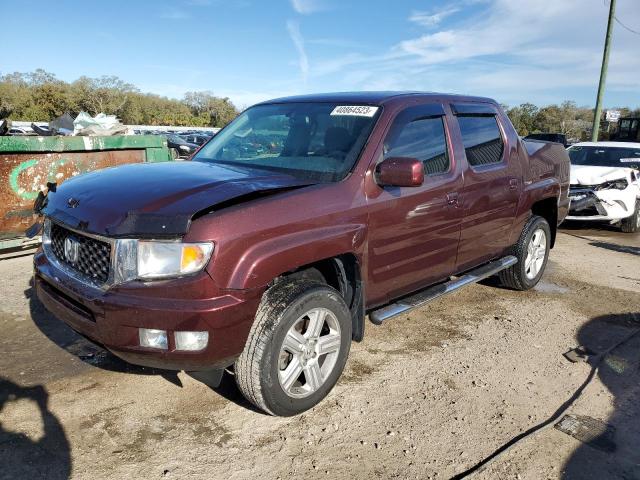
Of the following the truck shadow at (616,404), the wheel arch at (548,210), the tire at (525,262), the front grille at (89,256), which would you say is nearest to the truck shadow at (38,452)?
the front grille at (89,256)

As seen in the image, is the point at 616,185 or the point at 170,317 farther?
the point at 616,185

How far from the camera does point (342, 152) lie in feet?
11.1

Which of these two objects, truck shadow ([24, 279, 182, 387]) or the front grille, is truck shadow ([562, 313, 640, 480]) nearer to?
truck shadow ([24, 279, 182, 387])

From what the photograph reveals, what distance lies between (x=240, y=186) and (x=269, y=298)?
649 millimetres

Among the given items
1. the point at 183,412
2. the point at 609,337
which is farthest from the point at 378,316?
the point at 609,337

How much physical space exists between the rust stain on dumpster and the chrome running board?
15.7 feet

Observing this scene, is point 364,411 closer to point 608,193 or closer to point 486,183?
point 486,183

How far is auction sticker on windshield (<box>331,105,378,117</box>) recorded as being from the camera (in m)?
3.56

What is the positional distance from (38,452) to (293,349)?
1.41 m

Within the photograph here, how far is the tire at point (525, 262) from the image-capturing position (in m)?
5.14

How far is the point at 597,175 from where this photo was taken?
9.01 m

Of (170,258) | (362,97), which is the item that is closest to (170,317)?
(170,258)

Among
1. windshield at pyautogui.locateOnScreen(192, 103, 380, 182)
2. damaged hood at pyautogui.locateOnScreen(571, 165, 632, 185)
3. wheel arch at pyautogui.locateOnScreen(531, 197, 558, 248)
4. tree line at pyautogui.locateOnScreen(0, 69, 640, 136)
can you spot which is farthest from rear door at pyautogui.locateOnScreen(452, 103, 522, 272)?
tree line at pyautogui.locateOnScreen(0, 69, 640, 136)

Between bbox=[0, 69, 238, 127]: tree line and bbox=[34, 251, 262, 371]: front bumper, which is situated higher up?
bbox=[0, 69, 238, 127]: tree line
